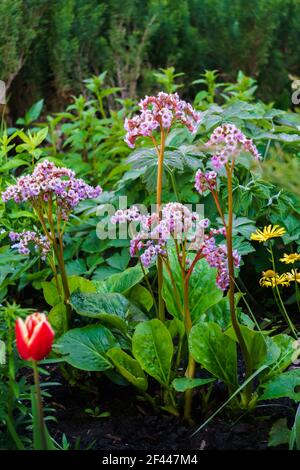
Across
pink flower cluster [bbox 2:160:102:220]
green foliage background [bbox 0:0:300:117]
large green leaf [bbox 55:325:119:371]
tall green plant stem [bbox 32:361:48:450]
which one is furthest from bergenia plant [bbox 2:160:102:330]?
green foliage background [bbox 0:0:300:117]

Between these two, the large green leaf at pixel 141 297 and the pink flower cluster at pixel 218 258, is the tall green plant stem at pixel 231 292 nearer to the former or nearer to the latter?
the pink flower cluster at pixel 218 258

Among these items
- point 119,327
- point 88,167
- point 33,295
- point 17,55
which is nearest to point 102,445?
point 119,327

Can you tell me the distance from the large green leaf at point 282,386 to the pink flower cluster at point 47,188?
808mm

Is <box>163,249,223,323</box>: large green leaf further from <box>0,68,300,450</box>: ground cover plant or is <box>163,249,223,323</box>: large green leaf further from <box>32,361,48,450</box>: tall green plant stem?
<box>32,361,48,450</box>: tall green plant stem

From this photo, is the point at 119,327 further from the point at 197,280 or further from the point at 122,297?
the point at 197,280

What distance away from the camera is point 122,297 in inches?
94.7

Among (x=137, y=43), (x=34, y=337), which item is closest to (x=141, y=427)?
(x=34, y=337)

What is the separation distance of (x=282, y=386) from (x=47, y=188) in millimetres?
895

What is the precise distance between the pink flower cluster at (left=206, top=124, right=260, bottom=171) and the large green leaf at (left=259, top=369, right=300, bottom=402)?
2.13 feet

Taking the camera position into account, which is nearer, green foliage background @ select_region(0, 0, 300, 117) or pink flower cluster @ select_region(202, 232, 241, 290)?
pink flower cluster @ select_region(202, 232, 241, 290)

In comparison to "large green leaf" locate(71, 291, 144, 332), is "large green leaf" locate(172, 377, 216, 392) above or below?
below

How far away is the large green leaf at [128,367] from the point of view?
2.19 m

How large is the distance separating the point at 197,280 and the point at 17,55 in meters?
2.73

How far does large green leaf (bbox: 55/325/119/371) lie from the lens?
2230 millimetres
